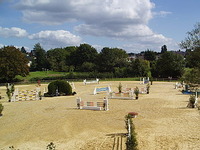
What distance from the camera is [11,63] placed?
48594 mm

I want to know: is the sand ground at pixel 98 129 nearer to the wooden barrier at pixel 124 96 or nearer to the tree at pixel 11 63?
the wooden barrier at pixel 124 96

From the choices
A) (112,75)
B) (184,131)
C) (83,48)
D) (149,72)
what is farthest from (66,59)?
(184,131)

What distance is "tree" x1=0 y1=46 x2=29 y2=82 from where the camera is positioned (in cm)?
4800

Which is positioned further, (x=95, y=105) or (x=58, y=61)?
(x=58, y=61)

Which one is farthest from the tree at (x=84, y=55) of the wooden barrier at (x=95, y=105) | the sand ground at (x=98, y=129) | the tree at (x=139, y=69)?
the sand ground at (x=98, y=129)

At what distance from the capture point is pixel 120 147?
9281 millimetres

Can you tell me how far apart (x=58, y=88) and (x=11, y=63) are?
26493 millimetres

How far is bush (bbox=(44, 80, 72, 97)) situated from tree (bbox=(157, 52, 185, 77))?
29.9m

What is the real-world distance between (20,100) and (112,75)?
122 ft

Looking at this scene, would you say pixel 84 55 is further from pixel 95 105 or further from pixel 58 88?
pixel 95 105

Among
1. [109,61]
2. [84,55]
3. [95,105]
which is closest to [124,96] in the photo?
[95,105]

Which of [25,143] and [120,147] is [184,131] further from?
[25,143]

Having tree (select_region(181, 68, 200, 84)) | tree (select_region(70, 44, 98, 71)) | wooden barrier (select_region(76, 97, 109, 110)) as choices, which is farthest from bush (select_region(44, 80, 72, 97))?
tree (select_region(70, 44, 98, 71))

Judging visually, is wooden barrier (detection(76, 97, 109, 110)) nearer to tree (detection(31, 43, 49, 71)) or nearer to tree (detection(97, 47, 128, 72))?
tree (detection(97, 47, 128, 72))
